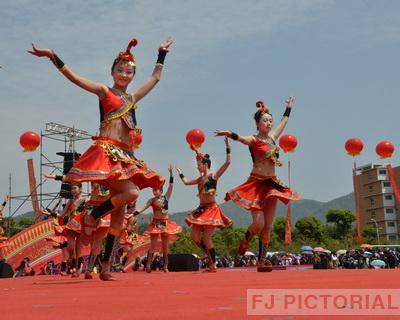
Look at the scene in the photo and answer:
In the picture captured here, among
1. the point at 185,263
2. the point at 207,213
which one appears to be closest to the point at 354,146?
the point at 185,263

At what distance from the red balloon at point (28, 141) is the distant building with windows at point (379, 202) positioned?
80.0 meters

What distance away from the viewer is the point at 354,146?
67.4ft

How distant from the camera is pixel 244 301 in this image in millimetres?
3283

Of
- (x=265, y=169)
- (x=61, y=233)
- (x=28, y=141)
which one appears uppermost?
(x=28, y=141)

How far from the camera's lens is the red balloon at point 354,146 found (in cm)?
2050

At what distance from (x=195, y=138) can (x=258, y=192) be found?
571cm

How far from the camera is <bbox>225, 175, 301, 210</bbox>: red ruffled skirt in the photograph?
8.76 meters

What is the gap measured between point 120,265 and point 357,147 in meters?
10.3

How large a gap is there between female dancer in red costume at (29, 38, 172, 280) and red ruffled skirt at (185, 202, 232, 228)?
14.6ft

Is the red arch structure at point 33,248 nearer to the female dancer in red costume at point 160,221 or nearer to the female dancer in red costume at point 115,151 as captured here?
the female dancer in red costume at point 160,221

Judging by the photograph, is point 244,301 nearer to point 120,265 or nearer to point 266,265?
point 266,265

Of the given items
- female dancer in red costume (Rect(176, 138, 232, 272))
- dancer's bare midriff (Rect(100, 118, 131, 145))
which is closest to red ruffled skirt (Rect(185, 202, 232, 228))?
female dancer in red costume (Rect(176, 138, 232, 272))

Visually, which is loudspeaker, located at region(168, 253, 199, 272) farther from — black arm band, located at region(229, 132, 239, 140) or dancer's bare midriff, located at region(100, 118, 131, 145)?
dancer's bare midriff, located at region(100, 118, 131, 145)

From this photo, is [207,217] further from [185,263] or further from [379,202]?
[379,202]
